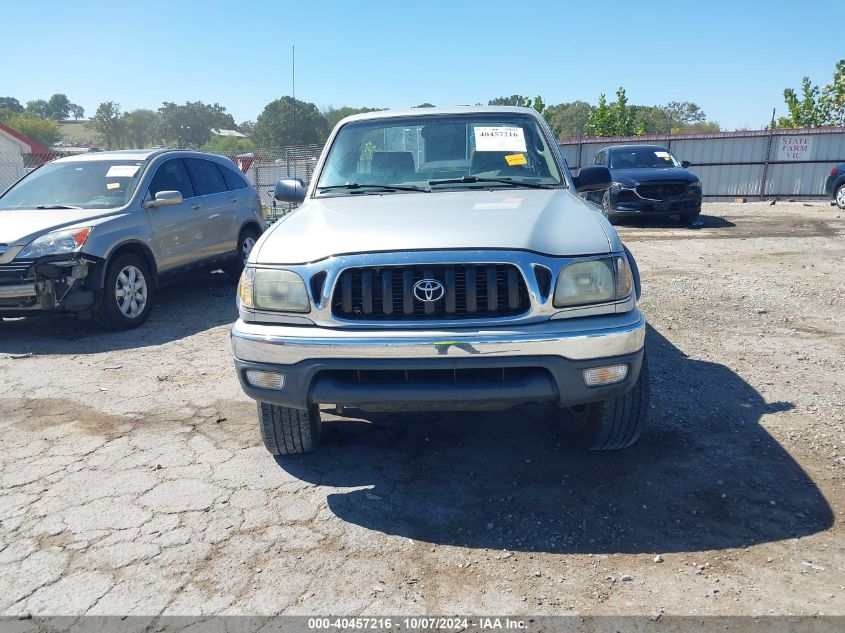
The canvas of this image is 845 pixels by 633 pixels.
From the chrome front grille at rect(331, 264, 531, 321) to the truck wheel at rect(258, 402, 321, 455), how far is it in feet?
2.42

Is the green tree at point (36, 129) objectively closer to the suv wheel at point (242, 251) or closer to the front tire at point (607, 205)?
the front tire at point (607, 205)

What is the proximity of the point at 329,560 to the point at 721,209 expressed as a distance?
17670 mm

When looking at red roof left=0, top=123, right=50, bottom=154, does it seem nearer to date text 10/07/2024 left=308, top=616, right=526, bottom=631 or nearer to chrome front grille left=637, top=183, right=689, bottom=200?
chrome front grille left=637, top=183, right=689, bottom=200

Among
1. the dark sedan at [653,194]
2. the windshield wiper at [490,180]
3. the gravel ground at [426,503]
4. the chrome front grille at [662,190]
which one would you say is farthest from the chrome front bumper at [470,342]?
the chrome front grille at [662,190]

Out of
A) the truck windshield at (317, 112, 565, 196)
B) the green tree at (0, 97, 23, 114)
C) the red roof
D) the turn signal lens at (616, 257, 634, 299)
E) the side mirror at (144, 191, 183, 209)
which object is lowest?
the turn signal lens at (616, 257, 634, 299)

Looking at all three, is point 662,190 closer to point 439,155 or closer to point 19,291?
point 439,155

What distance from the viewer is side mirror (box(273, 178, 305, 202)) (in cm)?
443

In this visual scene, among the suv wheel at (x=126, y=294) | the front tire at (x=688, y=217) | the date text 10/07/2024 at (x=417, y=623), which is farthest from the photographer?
the front tire at (x=688, y=217)

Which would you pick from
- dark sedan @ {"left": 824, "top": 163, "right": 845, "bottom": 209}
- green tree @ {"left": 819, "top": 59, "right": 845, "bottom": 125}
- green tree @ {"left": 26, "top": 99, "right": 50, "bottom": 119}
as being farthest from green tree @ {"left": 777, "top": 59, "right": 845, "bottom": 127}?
green tree @ {"left": 26, "top": 99, "right": 50, "bottom": 119}

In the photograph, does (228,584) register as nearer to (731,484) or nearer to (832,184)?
(731,484)

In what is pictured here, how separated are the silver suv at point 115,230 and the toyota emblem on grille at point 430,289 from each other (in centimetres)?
433

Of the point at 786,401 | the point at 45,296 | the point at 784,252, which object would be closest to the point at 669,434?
the point at 786,401

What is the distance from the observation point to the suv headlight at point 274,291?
2.95m

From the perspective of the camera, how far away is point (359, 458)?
3.56 m
